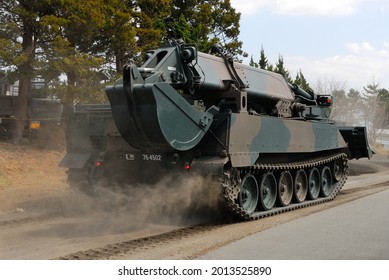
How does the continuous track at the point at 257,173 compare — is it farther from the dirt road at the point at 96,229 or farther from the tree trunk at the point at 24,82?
the tree trunk at the point at 24,82

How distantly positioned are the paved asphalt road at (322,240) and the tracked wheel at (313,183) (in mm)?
2714

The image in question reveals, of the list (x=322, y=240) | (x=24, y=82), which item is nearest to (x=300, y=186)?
(x=322, y=240)

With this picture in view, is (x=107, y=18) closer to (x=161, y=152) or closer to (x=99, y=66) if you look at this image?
(x=99, y=66)

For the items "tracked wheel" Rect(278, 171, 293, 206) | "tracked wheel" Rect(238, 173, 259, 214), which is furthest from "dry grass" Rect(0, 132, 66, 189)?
"tracked wheel" Rect(278, 171, 293, 206)

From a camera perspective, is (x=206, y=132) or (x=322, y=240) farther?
(x=206, y=132)

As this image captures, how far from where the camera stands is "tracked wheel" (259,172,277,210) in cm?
1044

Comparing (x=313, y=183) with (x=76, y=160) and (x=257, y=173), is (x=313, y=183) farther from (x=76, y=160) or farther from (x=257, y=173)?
(x=76, y=160)

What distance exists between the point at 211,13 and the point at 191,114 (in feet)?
53.5

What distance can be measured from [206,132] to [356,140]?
728 cm

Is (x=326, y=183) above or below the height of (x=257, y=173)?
below

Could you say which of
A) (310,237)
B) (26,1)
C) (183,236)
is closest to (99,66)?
(26,1)

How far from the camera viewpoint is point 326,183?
1380 cm

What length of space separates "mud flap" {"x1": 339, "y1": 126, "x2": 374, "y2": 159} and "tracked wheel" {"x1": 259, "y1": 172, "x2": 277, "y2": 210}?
467 centimetres

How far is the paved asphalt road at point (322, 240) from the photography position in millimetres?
6380
